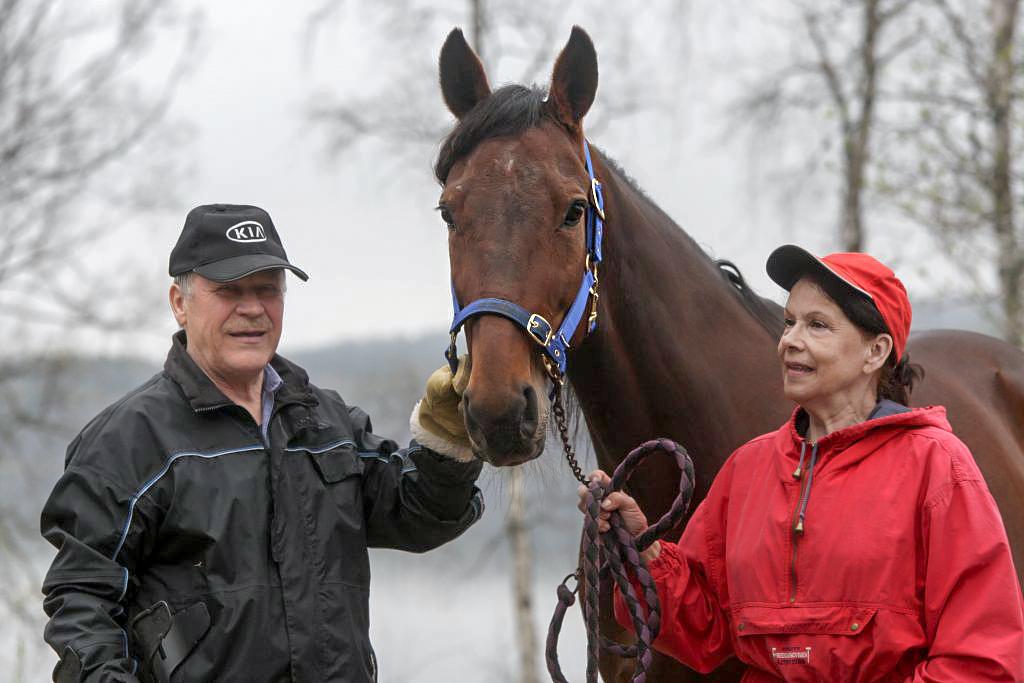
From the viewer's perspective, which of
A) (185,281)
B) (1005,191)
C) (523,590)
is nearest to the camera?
(185,281)

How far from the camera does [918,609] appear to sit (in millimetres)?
2090

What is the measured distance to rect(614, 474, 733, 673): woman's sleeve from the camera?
247 cm

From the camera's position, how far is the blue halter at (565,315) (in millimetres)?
2453

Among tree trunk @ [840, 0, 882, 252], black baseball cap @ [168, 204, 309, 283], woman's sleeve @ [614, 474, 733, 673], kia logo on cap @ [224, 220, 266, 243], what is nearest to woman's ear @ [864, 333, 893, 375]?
woman's sleeve @ [614, 474, 733, 673]

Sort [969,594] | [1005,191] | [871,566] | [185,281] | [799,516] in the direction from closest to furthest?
[969,594], [871,566], [799,516], [185,281], [1005,191]

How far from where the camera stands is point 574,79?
2854mm

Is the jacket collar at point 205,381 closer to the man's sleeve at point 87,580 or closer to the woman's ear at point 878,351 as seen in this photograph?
the man's sleeve at point 87,580

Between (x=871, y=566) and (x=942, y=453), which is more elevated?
(x=942, y=453)

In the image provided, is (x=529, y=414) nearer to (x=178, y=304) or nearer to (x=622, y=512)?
(x=622, y=512)

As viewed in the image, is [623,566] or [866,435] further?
[623,566]

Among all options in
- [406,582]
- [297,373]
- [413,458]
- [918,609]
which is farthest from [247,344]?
[406,582]

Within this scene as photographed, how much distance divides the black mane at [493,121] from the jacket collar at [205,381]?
67 centimetres

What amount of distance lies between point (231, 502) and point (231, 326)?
46 cm

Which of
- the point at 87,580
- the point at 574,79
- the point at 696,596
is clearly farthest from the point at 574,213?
the point at 87,580
